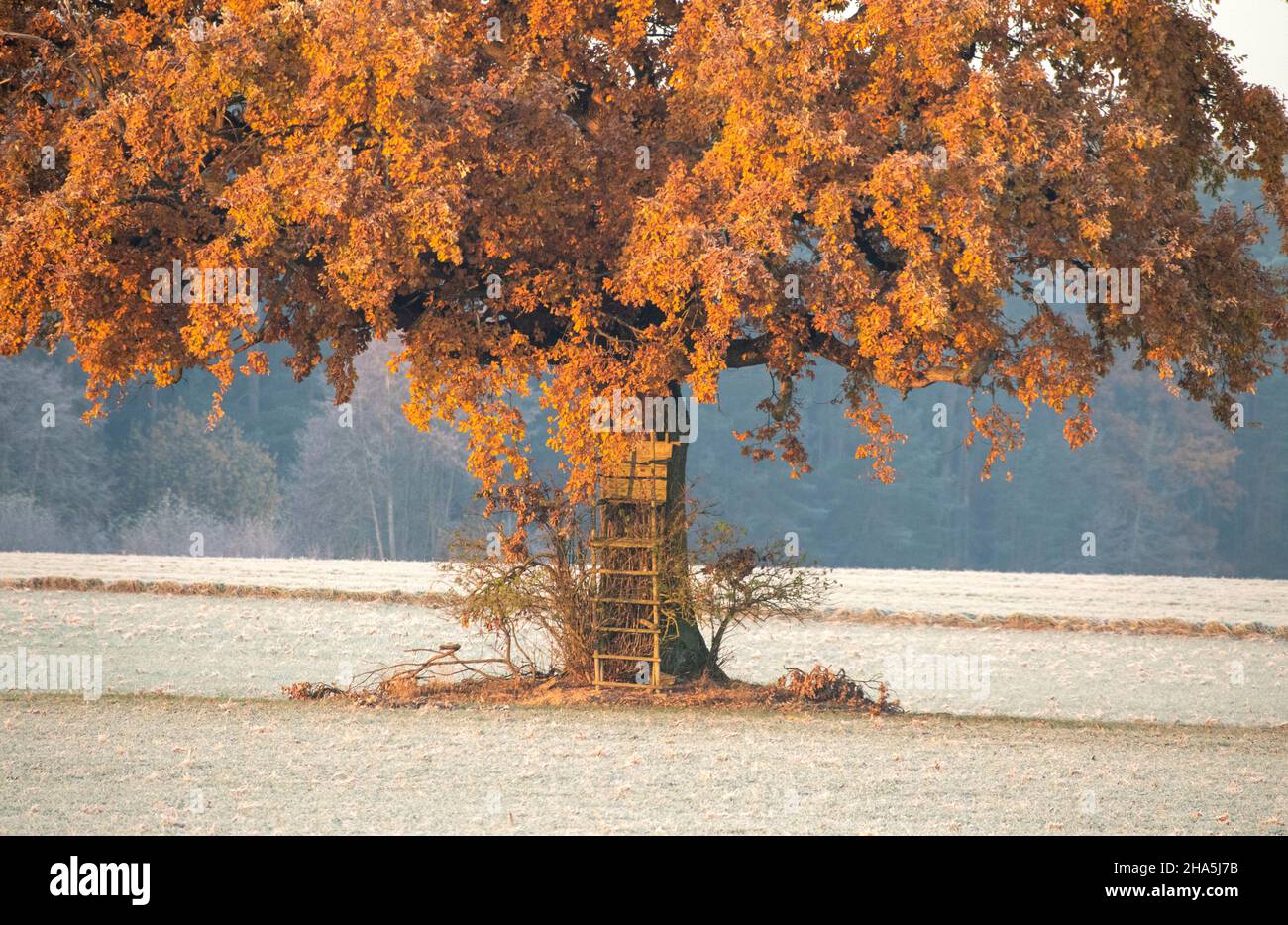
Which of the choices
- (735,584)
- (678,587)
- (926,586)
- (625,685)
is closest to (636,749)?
(625,685)

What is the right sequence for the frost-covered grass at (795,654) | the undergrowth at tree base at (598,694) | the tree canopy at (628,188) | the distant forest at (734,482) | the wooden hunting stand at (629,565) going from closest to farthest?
the tree canopy at (628,188) → the undergrowth at tree base at (598,694) → the wooden hunting stand at (629,565) → the frost-covered grass at (795,654) → the distant forest at (734,482)

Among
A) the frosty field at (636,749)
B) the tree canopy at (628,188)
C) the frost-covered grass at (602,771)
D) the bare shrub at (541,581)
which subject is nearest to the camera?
the frost-covered grass at (602,771)

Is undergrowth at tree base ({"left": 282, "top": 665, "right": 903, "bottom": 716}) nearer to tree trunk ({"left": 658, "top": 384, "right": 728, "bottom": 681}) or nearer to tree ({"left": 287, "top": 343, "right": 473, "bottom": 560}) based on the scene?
tree trunk ({"left": 658, "top": 384, "right": 728, "bottom": 681})

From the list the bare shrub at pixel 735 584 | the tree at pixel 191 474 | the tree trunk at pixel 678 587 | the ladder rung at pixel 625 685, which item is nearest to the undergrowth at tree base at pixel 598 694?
the ladder rung at pixel 625 685

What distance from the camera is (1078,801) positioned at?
12.8m

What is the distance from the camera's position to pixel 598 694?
18.2 m

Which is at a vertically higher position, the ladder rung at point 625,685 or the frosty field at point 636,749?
the ladder rung at point 625,685

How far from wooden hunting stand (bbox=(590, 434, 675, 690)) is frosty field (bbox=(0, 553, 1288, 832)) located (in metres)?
1.08

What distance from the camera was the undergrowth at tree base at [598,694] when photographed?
59.2 ft

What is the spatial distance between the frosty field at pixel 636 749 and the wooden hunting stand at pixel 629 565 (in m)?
1.08

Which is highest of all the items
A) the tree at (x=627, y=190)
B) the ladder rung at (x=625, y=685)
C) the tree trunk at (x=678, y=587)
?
the tree at (x=627, y=190)

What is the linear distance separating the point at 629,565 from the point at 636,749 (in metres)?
3.82

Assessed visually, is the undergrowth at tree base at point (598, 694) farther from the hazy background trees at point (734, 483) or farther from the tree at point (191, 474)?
the tree at point (191, 474)

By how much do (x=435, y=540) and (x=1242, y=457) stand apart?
37.7 m
